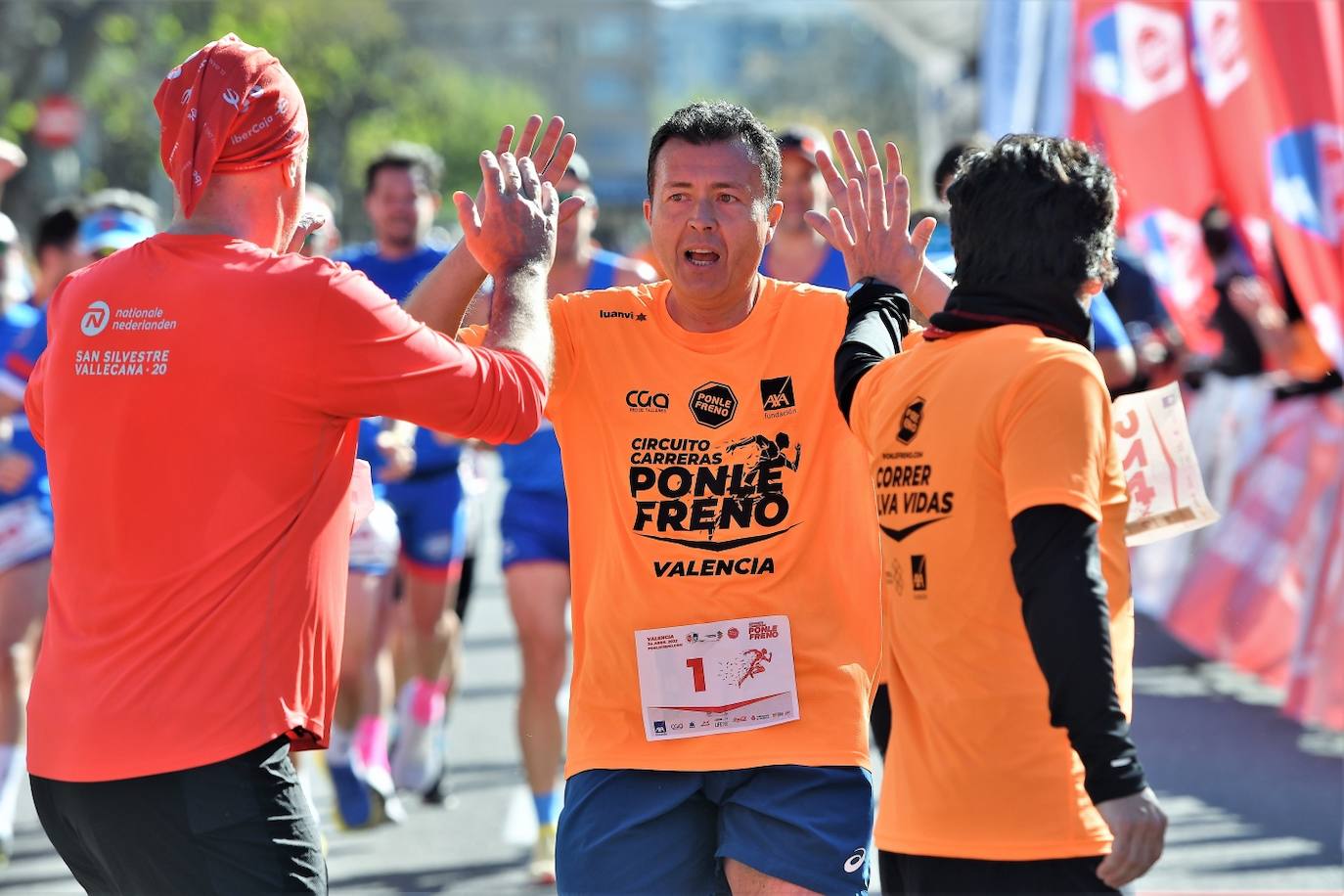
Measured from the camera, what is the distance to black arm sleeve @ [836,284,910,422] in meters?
3.47

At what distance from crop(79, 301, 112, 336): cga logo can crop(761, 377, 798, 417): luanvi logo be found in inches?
50.4

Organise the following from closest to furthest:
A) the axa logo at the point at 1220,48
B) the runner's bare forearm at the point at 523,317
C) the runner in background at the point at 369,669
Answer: the runner's bare forearm at the point at 523,317 → the runner in background at the point at 369,669 → the axa logo at the point at 1220,48

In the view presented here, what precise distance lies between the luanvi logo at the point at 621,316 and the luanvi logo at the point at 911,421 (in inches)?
36.3

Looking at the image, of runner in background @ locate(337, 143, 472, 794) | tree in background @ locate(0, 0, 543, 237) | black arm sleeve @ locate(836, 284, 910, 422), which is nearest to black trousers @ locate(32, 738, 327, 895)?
black arm sleeve @ locate(836, 284, 910, 422)

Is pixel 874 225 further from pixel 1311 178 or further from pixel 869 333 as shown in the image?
pixel 1311 178

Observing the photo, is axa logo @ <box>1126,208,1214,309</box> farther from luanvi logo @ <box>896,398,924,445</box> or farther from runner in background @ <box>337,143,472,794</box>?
luanvi logo @ <box>896,398,924,445</box>

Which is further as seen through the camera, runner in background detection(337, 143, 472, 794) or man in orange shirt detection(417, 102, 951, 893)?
runner in background detection(337, 143, 472, 794)

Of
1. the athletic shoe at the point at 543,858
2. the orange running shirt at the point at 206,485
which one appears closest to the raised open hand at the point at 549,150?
the orange running shirt at the point at 206,485

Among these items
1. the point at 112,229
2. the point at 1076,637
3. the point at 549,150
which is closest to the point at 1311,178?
the point at 112,229

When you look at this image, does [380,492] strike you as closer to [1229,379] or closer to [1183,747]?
[1183,747]

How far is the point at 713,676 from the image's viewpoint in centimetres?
369

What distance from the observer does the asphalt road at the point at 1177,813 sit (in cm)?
648

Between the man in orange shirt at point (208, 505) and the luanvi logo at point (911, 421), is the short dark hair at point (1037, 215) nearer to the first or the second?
the luanvi logo at point (911, 421)

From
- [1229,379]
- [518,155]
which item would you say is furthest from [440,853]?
[1229,379]
